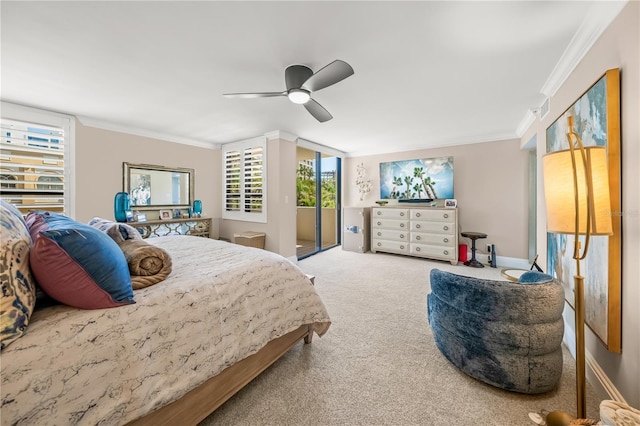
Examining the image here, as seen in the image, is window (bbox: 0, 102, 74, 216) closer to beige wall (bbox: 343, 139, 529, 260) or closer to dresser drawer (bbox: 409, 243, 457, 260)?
dresser drawer (bbox: 409, 243, 457, 260)

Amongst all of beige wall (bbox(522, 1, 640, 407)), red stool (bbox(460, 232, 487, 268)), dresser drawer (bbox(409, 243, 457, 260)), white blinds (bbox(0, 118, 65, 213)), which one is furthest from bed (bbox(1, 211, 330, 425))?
red stool (bbox(460, 232, 487, 268))

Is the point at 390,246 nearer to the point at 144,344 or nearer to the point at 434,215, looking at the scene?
the point at 434,215

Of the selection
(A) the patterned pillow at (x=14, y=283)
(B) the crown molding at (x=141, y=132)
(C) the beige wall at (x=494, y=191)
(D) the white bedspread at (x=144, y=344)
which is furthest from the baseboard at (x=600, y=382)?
(B) the crown molding at (x=141, y=132)

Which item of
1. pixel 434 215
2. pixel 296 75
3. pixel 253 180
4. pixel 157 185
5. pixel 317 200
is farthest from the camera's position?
pixel 317 200

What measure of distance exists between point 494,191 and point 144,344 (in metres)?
5.32

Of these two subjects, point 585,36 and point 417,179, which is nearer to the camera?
point 585,36

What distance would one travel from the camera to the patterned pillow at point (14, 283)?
2.65ft

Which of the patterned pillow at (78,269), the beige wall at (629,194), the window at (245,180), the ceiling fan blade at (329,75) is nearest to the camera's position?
the patterned pillow at (78,269)

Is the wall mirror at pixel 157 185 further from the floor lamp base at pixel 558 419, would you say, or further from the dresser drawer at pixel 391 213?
the floor lamp base at pixel 558 419

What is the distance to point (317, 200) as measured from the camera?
5.75 meters

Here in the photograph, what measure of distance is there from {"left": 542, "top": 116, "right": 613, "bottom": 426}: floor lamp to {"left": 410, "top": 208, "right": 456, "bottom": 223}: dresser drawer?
336 centimetres

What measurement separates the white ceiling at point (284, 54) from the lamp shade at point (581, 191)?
1008mm

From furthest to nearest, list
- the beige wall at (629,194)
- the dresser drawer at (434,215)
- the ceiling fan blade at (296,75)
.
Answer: the dresser drawer at (434,215), the ceiling fan blade at (296,75), the beige wall at (629,194)

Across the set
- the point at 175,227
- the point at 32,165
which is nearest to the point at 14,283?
the point at 32,165
